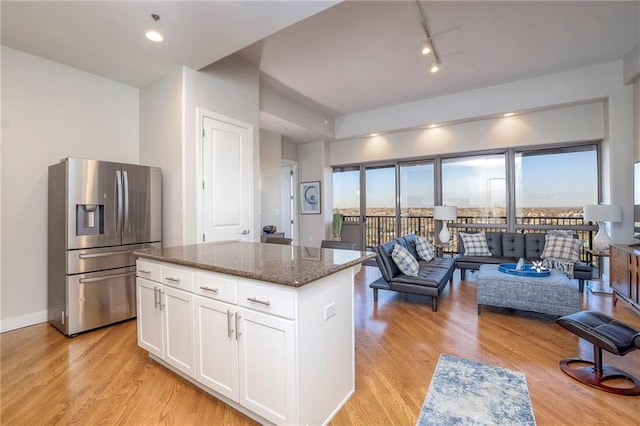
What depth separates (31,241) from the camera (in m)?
3.18

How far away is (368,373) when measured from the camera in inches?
86.6

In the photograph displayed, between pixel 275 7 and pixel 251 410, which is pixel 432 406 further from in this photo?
pixel 275 7

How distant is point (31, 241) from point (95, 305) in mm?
1072

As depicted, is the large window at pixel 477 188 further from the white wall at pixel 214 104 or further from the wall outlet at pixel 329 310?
the wall outlet at pixel 329 310

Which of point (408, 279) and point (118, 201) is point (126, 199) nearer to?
point (118, 201)

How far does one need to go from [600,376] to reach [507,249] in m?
3.18

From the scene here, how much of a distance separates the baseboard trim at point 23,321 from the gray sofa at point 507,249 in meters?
5.67

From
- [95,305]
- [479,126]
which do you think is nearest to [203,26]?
[95,305]

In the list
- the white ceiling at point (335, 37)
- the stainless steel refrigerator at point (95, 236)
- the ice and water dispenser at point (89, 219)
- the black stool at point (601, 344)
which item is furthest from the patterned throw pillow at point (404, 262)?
the ice and water dispenser at point (89, 219)

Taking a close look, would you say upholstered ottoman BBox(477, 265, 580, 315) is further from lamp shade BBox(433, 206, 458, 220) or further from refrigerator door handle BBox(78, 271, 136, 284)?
refrigerator door handle BBox(78, 271, 136, 284)

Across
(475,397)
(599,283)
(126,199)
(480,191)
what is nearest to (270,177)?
(126,199)

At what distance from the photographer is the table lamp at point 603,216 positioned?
4031 millimetres

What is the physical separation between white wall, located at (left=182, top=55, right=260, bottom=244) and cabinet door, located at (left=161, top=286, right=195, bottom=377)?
1408mm

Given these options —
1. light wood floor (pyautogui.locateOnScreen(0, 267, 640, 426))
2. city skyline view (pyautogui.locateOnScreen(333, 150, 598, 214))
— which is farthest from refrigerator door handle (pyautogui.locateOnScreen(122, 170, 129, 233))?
city skyline view (pyautogui.locateOnScreen(333, 150, 598, 214))
